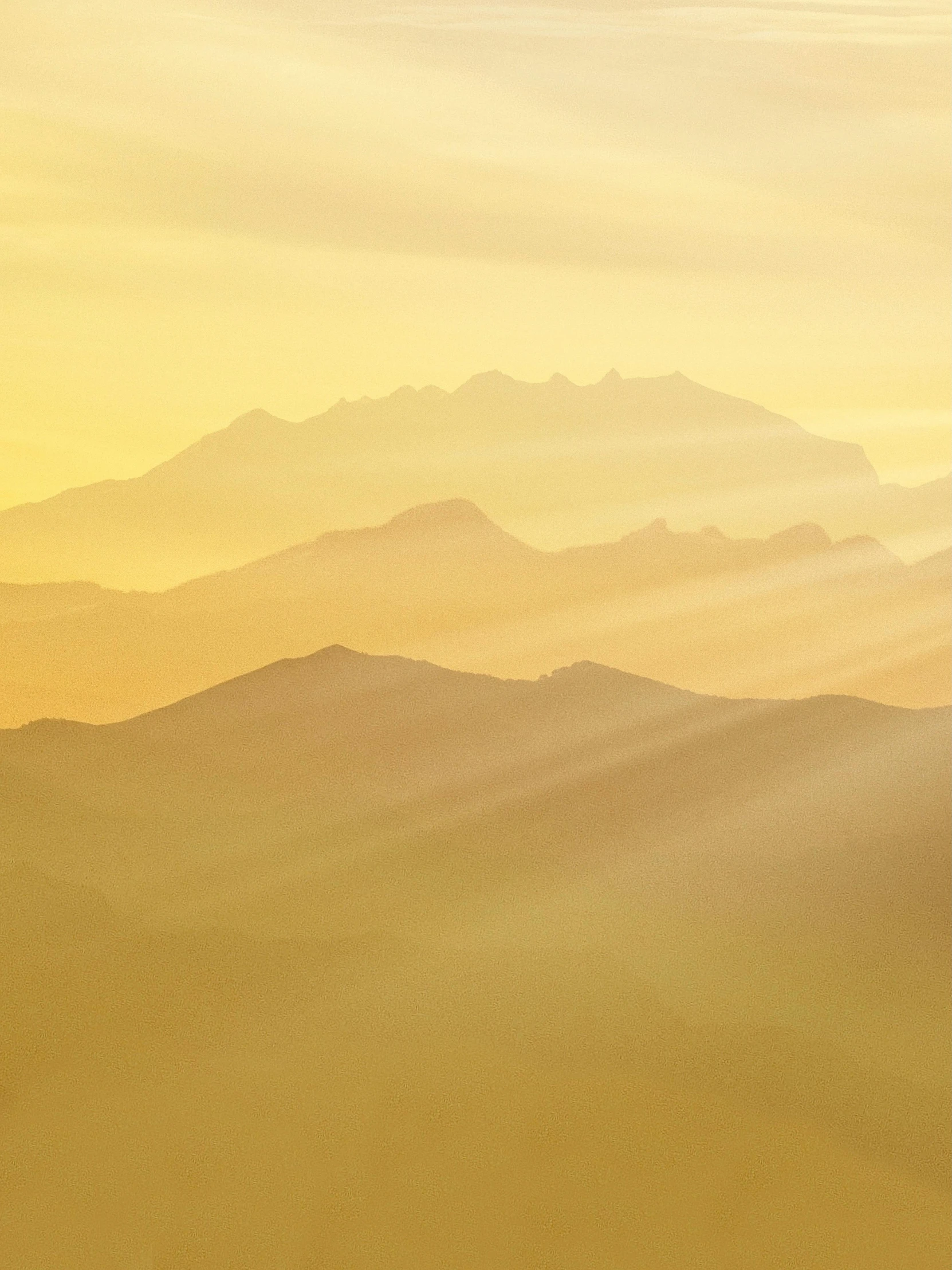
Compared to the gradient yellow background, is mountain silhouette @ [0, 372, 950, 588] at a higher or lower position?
lower

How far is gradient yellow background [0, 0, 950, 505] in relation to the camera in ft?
5.84

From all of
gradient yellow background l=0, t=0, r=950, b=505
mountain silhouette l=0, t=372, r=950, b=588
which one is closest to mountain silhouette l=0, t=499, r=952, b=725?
A: mountain silhouette l=0, t=372, r=950, b=588

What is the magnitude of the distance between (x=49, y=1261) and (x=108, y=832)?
1.70 ft

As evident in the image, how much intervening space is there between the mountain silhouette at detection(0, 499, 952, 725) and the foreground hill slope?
0.04 metres

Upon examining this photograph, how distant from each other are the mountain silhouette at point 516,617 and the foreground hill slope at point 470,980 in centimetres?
4

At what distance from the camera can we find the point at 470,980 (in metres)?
1.67

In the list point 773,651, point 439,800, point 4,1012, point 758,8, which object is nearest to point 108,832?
point 4,1012

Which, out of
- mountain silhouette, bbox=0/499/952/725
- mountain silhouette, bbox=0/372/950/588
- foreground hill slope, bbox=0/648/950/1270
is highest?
mountain silhouette, bbox=0/372/950/588

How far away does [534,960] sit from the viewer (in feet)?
5.57

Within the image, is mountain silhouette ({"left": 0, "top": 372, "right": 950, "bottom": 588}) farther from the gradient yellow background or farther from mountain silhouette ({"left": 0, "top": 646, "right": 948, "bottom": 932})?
mountain silhouette ({"left": 0, "top": 646, "right": 948, "bottom": 932})

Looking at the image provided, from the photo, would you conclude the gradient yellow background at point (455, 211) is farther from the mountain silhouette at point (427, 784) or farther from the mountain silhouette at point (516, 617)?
the mountain silhouette at point (427, 784)

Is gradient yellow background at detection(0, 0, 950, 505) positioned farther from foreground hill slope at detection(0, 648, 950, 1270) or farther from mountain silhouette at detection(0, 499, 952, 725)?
foreground hill slope at detection(0, 648, 950, 1270)

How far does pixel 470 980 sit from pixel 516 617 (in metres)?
0.51

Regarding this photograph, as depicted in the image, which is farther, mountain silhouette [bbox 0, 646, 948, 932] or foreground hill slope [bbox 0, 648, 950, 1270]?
mountain silhouette [bbox 0, 646, 948, 932]
